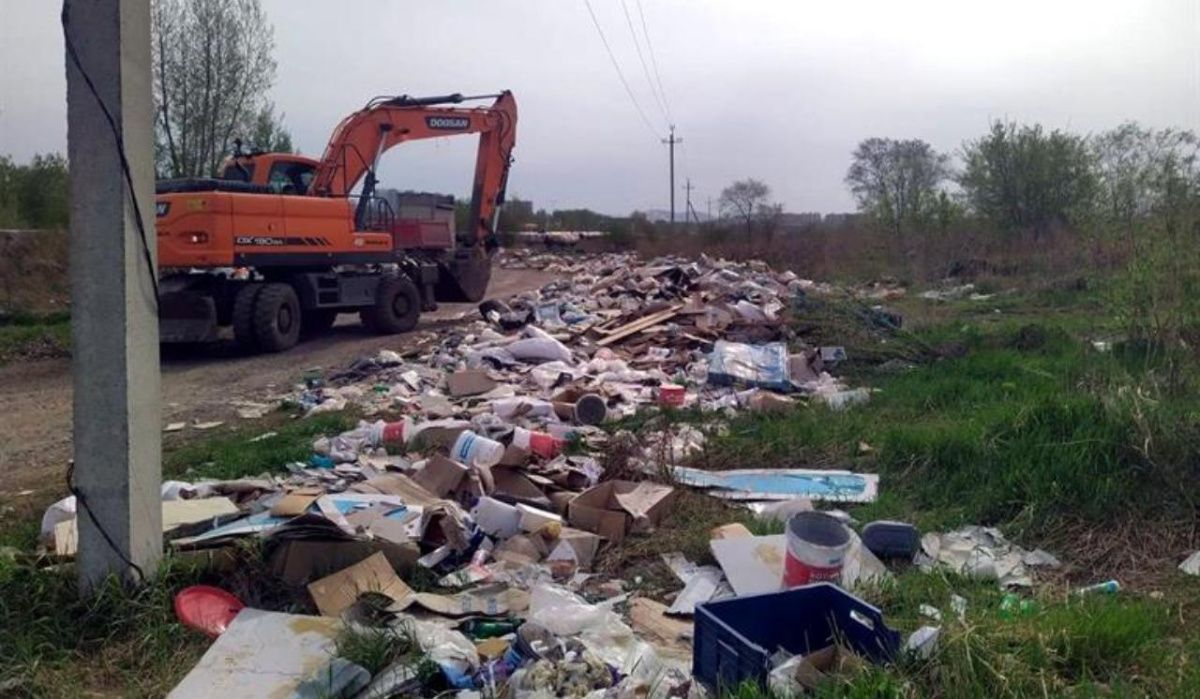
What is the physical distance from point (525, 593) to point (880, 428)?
3.95m

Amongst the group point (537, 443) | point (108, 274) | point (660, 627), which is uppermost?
point (108, 274)

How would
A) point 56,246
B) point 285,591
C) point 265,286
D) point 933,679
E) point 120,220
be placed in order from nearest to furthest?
point 933,679
point 120,220
point 285,591
point 265,286
point 56,246

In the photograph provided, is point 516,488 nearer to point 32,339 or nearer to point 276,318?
point 276,318

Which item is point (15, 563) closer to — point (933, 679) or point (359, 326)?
point (933, 679)

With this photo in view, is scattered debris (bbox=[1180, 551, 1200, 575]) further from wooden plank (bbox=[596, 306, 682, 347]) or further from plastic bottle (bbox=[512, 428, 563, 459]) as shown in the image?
wooden plank (bbox=[596, 306, 682, 347])

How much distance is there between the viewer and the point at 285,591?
4508mm

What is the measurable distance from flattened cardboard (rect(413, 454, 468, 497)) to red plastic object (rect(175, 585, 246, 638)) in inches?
65.1

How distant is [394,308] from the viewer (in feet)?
52.7

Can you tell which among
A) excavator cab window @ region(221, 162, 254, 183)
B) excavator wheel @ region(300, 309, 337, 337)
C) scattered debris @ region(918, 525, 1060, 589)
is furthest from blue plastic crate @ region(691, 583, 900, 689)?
excavator cab window @ region(221, 162, 254, 183)

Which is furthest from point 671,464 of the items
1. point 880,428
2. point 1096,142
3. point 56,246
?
point 1096,142

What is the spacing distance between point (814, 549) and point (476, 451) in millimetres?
2914

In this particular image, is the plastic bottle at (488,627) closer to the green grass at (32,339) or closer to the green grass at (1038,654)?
the green grass at (1038,654)

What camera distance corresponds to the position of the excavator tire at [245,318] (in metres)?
13.2

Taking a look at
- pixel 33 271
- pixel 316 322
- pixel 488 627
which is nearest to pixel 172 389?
pixel 316 322
